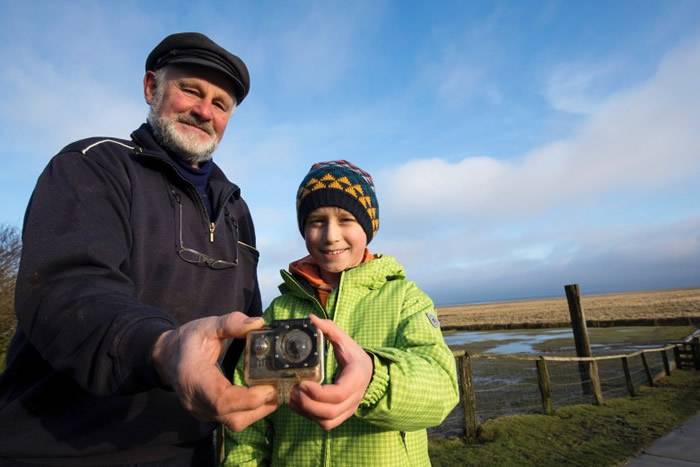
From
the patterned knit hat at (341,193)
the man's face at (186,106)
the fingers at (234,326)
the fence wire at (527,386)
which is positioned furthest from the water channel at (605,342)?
the fingers at (234,326)

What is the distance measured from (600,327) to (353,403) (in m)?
35.2

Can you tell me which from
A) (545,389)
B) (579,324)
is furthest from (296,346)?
(579,324)

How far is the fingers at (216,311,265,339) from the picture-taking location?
1.09m

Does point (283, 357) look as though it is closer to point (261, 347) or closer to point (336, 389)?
point (261, 347)

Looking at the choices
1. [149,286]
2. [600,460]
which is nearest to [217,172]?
[149,286]

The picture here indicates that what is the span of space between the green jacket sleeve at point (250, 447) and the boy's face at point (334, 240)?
31.3 inches

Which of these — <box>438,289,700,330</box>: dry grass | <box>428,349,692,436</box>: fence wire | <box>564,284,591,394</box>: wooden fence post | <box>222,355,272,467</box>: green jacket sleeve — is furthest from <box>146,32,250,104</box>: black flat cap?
<box>438,289,700,330</box>: dry grass

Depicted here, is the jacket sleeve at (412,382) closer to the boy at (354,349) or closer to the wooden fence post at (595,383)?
the boy at (354,349)

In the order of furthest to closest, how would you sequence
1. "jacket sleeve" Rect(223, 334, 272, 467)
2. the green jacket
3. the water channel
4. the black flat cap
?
the water channel → the black flat cap → "jacket sleeve" Rect(223, 334, 272, 467) → the green jacket

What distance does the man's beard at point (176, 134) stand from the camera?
2559 mm

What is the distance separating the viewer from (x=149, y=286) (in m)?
2.05

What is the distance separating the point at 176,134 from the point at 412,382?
6.74 feet

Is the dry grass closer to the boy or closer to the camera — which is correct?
the boy

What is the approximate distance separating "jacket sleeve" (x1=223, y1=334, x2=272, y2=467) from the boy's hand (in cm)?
113
